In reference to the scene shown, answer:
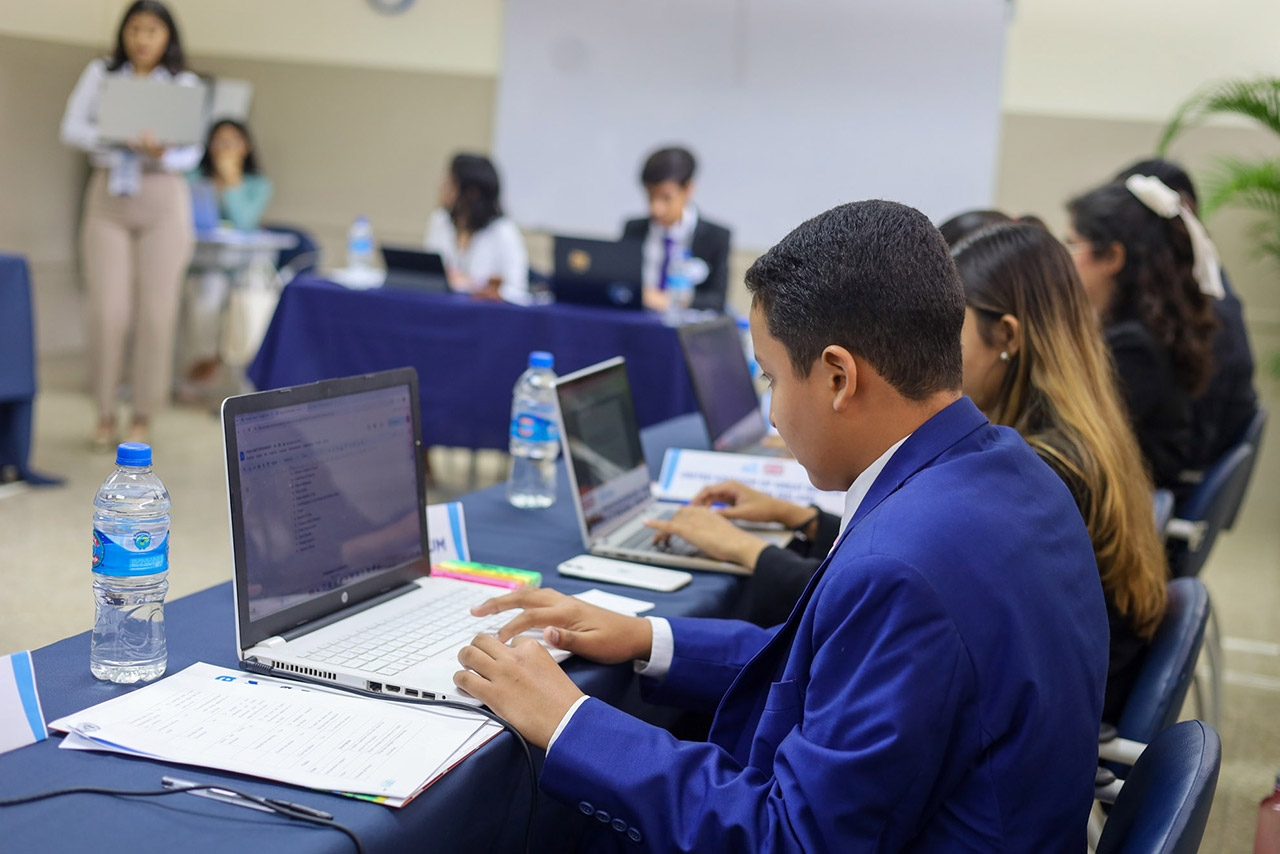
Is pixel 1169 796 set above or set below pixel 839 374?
below

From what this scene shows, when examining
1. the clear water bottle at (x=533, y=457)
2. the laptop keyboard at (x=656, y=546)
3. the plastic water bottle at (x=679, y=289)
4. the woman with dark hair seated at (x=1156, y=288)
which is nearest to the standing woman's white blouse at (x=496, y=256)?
the plastic water bottle at (x=679, y=289)

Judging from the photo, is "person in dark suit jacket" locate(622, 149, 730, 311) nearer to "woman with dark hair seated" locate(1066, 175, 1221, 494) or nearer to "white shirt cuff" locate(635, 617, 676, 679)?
"woman with dark hair seated" locate(1066, 175, 1221, 494)

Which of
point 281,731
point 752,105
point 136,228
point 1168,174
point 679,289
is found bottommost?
point 281,731

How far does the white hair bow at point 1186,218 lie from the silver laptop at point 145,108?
3.55m

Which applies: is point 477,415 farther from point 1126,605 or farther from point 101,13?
point 101,13

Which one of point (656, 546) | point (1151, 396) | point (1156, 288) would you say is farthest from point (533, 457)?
point (1156, 288)

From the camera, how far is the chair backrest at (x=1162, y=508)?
222 cm

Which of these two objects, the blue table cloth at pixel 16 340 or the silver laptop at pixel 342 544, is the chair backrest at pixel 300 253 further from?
the silver laptop at pixel 342 544

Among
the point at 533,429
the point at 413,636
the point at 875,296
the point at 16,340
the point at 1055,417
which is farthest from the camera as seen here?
the point at 16,340

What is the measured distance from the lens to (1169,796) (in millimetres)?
935

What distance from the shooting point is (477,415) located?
434 centimetres

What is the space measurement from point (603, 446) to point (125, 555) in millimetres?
894

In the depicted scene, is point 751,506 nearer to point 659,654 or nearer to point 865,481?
point 659,654

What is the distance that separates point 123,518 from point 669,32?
5.74 meters
